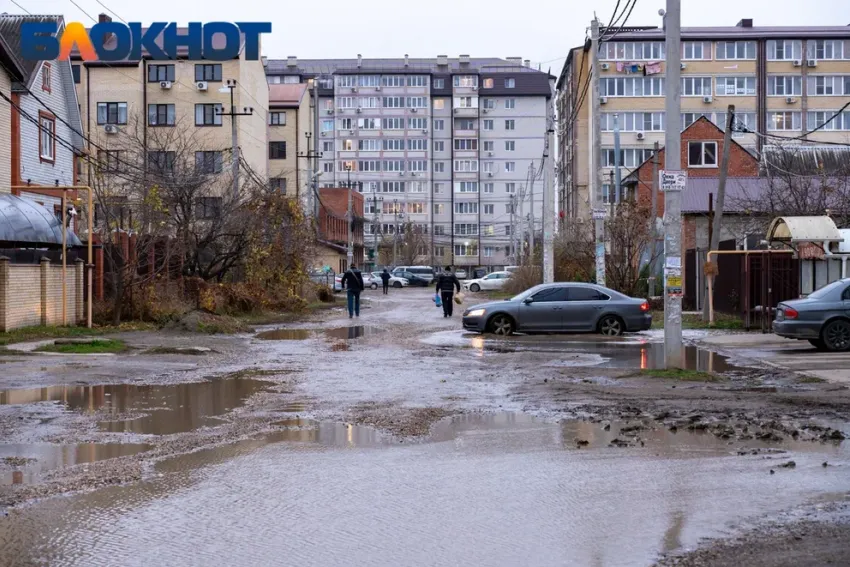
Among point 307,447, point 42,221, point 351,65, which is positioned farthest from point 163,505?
point 351,65

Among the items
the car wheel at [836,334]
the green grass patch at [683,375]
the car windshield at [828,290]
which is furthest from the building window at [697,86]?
the green grass patch at [683,375]

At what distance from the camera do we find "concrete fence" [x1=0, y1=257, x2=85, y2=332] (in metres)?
23.2

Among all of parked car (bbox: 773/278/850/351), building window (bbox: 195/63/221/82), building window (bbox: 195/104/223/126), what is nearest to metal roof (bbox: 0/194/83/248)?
parked car (bbox: 773/278/850/351)

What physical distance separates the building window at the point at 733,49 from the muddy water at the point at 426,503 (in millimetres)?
79520

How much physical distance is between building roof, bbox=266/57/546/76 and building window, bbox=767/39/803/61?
3910 centimetres

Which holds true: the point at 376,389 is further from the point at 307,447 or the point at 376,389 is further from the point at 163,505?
the point at 163,505

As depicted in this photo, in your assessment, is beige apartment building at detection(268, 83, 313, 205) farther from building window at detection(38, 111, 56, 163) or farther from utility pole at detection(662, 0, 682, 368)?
utility pole at detection(662, 0, 682, 368)

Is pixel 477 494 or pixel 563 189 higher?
pixel 563 189

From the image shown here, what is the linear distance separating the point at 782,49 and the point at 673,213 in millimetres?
74625

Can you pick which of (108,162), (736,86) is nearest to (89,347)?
(108,162)

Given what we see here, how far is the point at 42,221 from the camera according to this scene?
27531mm

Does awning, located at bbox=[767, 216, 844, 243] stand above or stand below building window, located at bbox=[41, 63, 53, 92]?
below

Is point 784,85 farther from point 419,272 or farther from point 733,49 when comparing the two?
point 419,272

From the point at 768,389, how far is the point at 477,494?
7844 millimetres
